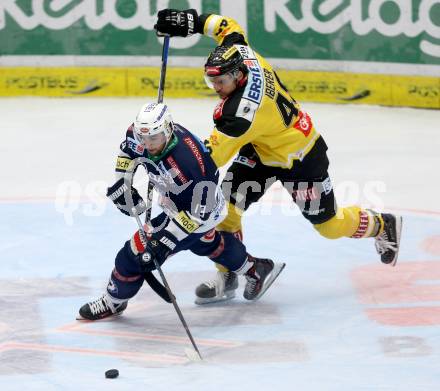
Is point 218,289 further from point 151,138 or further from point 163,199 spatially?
point 151,138

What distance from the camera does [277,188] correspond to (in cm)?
969

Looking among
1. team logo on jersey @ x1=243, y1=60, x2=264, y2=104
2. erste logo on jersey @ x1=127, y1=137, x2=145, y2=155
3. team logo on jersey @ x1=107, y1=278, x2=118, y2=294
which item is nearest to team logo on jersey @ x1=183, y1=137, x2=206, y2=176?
Result: erste logo on jersey @ x1=127, y1=137, x2=145, y2=155

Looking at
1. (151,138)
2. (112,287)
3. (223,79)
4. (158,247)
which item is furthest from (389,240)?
(151,138)

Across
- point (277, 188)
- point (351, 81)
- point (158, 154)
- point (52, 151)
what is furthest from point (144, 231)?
point (351, 81)

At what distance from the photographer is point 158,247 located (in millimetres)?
6324

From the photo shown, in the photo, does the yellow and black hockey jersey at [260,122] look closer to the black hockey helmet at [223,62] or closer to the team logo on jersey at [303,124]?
the team logo on jersey at [303,124]

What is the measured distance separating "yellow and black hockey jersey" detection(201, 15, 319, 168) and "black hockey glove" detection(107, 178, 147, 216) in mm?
530

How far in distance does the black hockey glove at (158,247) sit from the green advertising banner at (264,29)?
21.6 ft

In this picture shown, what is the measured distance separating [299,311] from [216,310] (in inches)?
20.6

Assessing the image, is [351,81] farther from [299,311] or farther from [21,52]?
[299,311]

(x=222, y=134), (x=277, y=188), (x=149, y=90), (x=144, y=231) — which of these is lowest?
(x=149, y=90)

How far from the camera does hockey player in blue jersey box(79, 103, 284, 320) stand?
6.23 m

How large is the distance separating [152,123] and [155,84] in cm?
719

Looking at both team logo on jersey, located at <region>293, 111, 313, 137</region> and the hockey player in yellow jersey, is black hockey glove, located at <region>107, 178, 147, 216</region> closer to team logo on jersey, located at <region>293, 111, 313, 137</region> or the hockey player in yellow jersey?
the hockey player in yellow jersey
